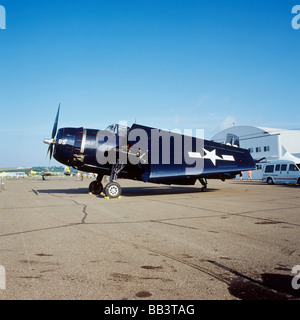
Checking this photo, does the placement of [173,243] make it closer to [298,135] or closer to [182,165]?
[182,165]

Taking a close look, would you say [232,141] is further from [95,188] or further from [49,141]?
[49,141]

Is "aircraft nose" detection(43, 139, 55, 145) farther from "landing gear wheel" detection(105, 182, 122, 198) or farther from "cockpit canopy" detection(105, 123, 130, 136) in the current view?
"landing gear wheel" detection(105, 182, 122, 198)

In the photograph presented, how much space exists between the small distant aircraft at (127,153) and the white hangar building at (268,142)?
3370 cm

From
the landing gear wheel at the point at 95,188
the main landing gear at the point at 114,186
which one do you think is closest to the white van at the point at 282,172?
the landing gear wheel at the point at 95,188

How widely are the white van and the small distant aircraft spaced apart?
1403cm

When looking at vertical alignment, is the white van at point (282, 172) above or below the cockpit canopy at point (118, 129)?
below

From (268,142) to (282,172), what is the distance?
21.4 metres

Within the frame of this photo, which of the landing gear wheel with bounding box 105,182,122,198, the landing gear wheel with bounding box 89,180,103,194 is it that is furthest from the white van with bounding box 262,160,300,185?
the landing gear wheel with bounding box 105,182,122,198

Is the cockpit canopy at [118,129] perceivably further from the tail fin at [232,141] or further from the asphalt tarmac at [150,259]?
the tail fin at [232,141]

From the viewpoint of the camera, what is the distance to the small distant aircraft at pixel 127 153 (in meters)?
11.9

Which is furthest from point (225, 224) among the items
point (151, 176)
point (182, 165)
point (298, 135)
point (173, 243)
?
point (298, 135)

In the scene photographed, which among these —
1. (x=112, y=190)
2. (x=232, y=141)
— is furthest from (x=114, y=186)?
(x=232, y=141)

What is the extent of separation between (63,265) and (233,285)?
211 cm

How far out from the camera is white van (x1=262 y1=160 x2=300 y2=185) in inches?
949
